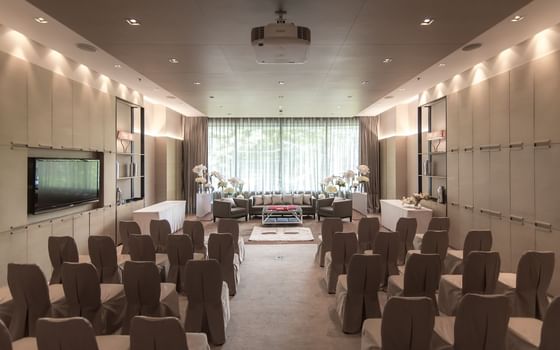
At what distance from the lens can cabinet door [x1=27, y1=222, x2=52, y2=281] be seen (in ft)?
19.1

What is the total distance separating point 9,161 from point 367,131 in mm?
12564

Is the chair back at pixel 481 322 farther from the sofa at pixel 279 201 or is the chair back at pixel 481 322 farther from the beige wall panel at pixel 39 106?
the sofa at pixel 279 201

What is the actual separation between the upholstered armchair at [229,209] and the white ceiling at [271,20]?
4.66 metres

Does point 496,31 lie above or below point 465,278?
above

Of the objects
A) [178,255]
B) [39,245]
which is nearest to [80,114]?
[39,245]

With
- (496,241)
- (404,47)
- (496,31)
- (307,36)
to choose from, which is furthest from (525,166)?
(307,36)

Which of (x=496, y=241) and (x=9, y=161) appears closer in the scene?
(x=9, y=161)

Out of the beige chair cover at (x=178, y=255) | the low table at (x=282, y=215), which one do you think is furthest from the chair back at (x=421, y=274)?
the low table at (x=282, y=215)

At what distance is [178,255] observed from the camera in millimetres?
5289

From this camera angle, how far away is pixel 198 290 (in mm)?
3939

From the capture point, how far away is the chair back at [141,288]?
366 centimetres

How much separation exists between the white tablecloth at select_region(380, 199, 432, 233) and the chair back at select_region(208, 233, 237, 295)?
477 cm

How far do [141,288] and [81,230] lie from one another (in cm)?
431

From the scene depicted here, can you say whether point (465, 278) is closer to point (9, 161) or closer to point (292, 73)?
point (292, 73)
